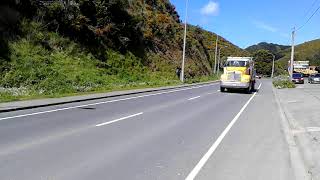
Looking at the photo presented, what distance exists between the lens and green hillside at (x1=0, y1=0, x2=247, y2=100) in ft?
100.0

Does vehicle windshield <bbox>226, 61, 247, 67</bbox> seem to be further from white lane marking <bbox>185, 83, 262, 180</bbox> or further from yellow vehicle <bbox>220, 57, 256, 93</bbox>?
white lane marking <bbox>185, 83, 262, 180</bbox>

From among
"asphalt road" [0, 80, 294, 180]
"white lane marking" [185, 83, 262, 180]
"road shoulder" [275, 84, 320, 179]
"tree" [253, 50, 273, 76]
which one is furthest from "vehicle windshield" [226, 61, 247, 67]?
"tree" [253, 50, 273, 76]

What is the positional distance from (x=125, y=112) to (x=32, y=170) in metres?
10.5

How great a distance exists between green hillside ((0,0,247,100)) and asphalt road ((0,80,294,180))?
9176 millimetres

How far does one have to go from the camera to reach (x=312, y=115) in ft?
61.0

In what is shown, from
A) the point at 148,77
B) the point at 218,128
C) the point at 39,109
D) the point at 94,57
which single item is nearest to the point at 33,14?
the point at 94,57

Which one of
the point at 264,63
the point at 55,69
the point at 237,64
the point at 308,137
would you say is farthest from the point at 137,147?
the point at 264,63

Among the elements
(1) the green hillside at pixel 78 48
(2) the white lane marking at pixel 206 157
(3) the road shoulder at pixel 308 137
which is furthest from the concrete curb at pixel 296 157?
(1) the green hillside at pixel 78 48

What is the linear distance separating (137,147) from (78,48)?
104ft

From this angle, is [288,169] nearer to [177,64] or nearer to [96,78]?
[96,78]

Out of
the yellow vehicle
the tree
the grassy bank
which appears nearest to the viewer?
the grassy bank

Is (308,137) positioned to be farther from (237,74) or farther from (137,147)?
(237,74)

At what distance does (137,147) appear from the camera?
10.4 meters

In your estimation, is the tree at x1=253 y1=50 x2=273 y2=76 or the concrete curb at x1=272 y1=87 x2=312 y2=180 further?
the tree at x1=253 y1=50 x2=273 y2=76
